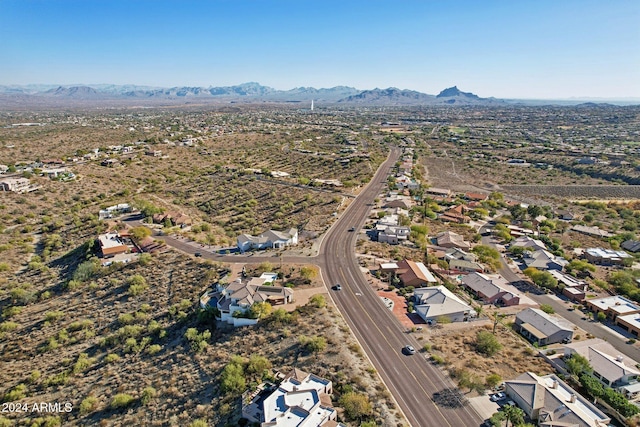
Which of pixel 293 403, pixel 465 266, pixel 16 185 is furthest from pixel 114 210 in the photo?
pixel 465 266

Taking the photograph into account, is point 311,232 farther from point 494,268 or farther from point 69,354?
point 69,354

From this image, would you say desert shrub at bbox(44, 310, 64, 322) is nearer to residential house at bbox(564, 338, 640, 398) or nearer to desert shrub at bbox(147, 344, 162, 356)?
desert shrub at bbox(147, 344, 162, 356)

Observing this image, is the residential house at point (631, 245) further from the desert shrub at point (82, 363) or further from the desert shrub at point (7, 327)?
the desert shrub at point (7, 327)

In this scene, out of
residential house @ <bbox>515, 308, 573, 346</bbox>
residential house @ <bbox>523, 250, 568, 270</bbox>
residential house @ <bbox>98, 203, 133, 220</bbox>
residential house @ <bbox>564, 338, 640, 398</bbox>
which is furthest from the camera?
residential house @ <bbox>98, 203, 133, 220</bbox>

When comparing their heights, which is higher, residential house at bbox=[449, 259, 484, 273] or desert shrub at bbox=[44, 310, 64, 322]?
residential house at bbox=[449, 259, 484, 273]

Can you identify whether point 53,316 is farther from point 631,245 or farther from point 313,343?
point 631,245

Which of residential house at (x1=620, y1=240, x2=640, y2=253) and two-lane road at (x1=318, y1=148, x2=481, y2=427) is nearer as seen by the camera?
two-lane road at (x1=318, y1=148, x2=481, y2=427)

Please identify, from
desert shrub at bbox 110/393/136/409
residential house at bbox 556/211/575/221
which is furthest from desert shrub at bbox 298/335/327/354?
residential house at bbox 556/211/575/221

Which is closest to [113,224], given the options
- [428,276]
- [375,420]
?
[428,276]
